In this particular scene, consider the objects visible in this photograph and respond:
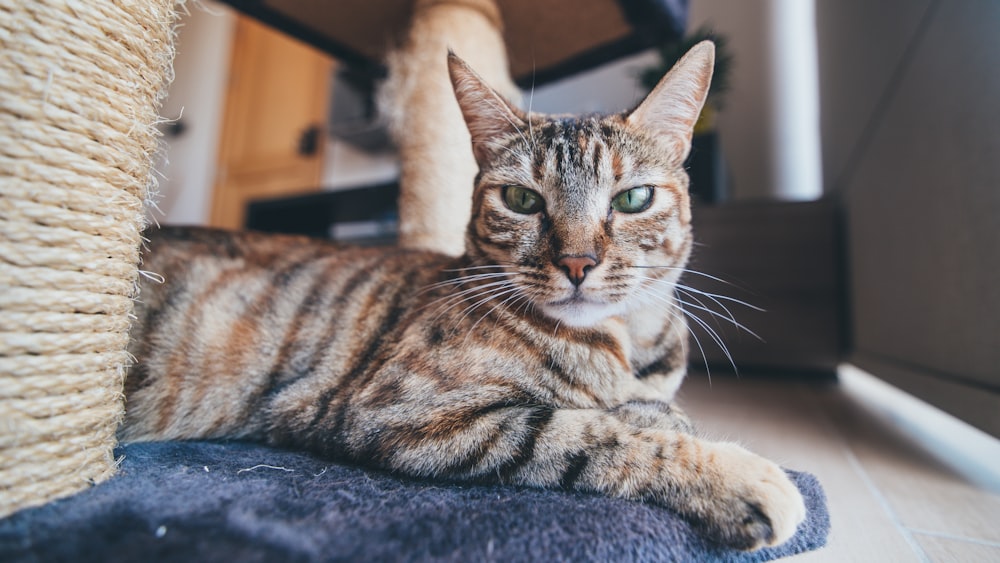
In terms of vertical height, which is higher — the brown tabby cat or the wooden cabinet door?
the wooden cabinet door

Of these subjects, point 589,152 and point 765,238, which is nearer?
point 589,152

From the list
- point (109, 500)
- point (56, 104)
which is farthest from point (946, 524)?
point (56, 104)

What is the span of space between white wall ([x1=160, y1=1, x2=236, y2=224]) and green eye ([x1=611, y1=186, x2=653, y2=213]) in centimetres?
496

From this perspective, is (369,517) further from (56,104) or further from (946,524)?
(946,524)

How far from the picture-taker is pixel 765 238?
7.09ft

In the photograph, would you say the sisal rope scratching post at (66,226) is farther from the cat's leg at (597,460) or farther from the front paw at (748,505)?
the front paw at (748,505)

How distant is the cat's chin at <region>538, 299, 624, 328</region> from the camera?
746 millimetres

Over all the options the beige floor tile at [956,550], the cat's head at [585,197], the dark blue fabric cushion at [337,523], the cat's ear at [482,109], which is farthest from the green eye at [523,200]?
the beige floor tile at [956,550]

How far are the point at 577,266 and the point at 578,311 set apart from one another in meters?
0.08

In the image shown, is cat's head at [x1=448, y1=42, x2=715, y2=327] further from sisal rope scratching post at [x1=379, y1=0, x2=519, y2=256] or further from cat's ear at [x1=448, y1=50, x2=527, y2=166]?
sisal rope scratching post at [x1=379, y1=0, x2=519, y2=256]

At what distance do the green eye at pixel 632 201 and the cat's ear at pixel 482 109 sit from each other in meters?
0.24

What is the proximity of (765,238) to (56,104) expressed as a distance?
2315 mm

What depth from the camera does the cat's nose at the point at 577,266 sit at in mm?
718

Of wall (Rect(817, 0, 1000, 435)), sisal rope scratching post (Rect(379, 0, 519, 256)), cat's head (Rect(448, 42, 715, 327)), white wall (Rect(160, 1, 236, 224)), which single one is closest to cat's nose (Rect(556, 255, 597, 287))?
cat's head (Rect(448, 42, 715, 327))
